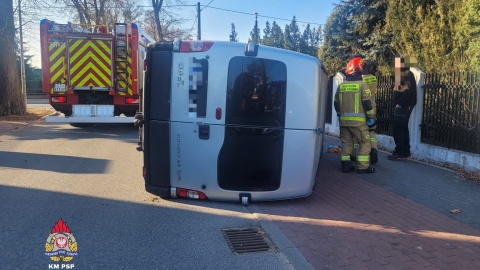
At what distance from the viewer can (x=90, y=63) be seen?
421 inches

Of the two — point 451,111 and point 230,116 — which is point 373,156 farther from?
point 230,116

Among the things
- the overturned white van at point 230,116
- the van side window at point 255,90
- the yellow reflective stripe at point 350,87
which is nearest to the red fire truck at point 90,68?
the overturned white van at point 230,116

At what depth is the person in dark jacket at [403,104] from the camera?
25.7ft

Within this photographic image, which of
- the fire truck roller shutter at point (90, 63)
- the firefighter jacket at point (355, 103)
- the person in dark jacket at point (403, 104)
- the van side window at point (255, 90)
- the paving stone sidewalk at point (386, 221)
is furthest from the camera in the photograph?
the fire truck roller shutter at point (90, 63)

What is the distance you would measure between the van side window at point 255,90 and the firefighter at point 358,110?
2.46 metres

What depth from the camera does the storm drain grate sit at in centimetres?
381

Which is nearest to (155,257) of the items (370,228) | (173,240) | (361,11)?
(173,240)

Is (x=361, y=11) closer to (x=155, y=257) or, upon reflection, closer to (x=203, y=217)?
(x=203, y=217)

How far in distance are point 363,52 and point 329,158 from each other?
22.7 ft

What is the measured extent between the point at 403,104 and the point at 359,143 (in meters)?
1.78

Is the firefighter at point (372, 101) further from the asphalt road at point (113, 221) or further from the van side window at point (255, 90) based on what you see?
the asphalt road at point (113, 221)

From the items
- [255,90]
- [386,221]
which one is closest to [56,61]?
[255,90]

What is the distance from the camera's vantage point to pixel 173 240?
3.93 m

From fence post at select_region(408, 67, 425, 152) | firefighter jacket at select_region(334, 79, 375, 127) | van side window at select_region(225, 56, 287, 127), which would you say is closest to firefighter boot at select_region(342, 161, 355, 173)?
firefighter jacket at select_region(334, 79, 375, 127)
